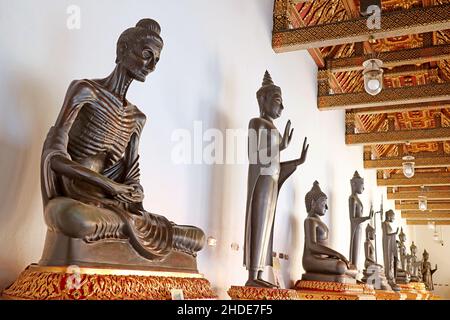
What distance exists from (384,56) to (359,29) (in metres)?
1.85

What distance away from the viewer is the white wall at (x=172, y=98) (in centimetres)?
224

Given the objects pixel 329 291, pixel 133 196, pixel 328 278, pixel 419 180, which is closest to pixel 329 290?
pixel 329 291

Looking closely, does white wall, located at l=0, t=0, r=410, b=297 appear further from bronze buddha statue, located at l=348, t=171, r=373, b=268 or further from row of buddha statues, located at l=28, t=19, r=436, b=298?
bronze buddha statue, located at l=348, t=171, r=373, b=268

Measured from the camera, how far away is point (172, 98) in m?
3.42

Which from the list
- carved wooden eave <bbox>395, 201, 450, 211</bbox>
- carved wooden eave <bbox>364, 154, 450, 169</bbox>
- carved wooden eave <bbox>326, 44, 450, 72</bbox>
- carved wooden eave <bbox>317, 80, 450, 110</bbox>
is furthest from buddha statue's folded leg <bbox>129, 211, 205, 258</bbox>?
carved wooden eave <bbox>395, 201, 450, 211</bbox>

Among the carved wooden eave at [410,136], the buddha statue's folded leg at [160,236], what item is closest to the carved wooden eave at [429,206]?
the carved wooden eave at [410,136]

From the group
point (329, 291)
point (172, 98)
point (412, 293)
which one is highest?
point (172, 98)

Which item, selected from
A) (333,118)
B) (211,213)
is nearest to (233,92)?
(211,213)

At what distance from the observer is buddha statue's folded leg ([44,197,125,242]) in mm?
1726

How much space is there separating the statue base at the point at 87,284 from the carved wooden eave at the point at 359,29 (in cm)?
366

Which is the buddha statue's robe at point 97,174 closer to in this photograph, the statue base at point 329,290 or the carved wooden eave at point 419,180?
the statue base at point 329,290

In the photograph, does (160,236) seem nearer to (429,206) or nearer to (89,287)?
(89,287)
